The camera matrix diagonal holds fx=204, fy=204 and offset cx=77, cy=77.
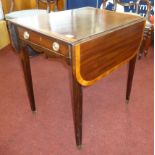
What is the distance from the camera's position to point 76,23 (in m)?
1.19

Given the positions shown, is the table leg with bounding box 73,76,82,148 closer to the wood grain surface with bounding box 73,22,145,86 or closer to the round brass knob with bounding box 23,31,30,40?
the wood grain surface with bounding box 73,22,145,86

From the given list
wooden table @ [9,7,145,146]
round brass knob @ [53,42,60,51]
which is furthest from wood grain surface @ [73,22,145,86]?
round brass knob @ [53,42,60,51]

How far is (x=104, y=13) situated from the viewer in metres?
1.40

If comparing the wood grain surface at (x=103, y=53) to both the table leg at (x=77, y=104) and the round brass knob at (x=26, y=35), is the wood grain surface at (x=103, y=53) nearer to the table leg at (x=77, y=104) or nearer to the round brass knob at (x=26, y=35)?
the table leg at (x=77, y=104)

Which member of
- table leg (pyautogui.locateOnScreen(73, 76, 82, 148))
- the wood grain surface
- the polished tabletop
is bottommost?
table leg (pyautogui.locateOnScreen(73, 76, 82, 148))

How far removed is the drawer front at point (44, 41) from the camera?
987 mm

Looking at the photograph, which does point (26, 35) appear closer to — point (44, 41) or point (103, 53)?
point (44, 41)

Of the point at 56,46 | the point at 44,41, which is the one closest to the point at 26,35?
the point at 44,41

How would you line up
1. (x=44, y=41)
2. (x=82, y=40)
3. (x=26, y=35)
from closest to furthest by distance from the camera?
(x=82, y=40), (x=44, y=41), (x=26, y=35)

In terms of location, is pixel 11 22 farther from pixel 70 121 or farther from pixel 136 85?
pixel 136 85

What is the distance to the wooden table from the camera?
3.21 ft

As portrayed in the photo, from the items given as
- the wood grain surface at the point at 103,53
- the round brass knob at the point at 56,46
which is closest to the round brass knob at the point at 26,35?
the round brass knob at the point at 56,46

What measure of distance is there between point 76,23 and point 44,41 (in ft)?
0.78

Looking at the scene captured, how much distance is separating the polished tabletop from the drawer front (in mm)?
31
